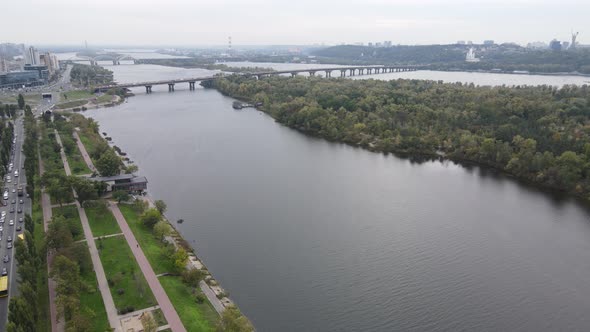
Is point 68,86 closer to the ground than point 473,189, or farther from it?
farther from it

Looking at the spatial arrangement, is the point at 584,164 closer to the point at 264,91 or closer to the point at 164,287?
the point at 164,287

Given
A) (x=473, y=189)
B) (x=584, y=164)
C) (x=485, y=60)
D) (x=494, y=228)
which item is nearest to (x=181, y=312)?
(x=494, y=228)

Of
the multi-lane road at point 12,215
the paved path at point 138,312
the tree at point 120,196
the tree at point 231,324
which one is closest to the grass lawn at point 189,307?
the paved path at point 138,312

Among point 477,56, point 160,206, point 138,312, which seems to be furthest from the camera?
point 477,56

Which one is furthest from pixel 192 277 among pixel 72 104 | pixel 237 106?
pixel 72 104

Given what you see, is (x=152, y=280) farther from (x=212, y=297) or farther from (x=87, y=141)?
(x=87, y=141)

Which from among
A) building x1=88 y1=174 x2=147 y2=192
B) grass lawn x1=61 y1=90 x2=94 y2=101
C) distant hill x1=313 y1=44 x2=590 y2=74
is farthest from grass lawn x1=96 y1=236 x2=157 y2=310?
distant hill x1=313 y1=44 x2=590 y2=74
